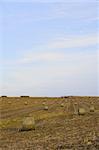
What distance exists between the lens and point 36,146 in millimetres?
16547

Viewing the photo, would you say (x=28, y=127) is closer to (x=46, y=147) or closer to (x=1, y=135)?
(x=1, y=135)

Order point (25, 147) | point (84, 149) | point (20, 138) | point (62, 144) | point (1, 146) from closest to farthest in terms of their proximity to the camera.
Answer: point (84, 149)
point (62, 144)
point (25, 147)
point (1, 146)
point (20, 138)

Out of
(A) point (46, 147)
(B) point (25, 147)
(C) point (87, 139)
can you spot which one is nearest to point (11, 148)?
(B) point (25, 147)

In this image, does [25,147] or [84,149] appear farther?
[25,147]

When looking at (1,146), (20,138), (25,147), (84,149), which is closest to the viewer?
(84,149)

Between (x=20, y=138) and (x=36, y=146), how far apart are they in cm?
404

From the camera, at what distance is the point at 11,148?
1734cm

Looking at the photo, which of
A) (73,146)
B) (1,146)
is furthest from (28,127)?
(73,146)

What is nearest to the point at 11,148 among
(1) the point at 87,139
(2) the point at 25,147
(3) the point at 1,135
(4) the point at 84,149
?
(2) the point at 25,147

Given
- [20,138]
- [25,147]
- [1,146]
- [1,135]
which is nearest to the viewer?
[25,147]

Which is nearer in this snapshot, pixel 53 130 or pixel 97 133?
pixel 97 133

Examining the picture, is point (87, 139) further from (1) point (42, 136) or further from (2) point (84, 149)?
(1) point (42, 136)

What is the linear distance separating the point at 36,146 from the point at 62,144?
4.29 ft

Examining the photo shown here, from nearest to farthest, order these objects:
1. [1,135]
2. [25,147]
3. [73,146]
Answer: [73,146], [25,147], [1,135]
